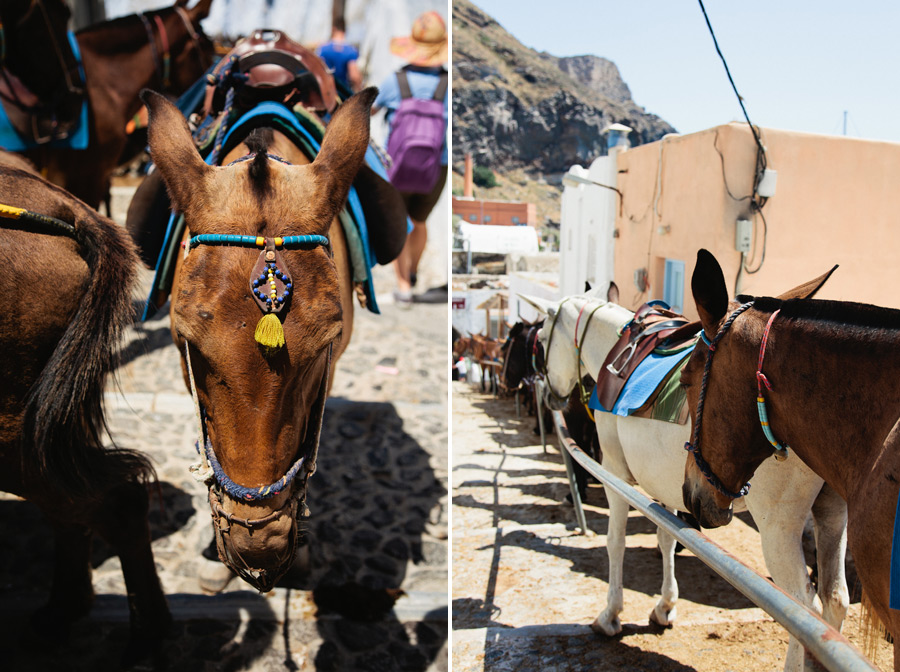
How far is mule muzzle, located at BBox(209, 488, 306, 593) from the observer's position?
6.30ft

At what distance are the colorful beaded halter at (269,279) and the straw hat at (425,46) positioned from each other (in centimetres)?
619

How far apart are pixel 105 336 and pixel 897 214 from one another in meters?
7.18

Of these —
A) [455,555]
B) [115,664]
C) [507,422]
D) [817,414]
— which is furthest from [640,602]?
[507,422]

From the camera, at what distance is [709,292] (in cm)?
242

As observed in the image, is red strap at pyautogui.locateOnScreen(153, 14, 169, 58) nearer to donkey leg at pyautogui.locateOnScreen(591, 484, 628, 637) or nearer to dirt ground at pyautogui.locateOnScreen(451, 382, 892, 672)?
dirt ground at pyautogui.locateOnScreen(451, 382, 892, 672)

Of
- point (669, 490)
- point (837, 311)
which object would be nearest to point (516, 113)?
point (669, 490)

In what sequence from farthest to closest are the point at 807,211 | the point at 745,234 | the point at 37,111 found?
the point at 745,234 → the point at 807,211 → the point at 37,111

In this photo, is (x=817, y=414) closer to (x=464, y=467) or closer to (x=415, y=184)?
(x=415, y=184)

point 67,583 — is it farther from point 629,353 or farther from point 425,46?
point 425,46

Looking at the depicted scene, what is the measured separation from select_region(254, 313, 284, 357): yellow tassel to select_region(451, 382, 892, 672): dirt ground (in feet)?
9.30

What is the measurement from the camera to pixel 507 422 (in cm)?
1461

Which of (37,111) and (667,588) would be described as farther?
(37,111)

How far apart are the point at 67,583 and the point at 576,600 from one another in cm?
323

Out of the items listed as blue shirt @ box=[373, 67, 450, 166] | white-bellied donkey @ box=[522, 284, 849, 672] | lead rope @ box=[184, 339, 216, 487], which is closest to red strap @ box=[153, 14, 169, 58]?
blue shirt @ box=[373, 67, 450, 166]
